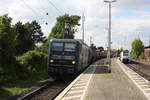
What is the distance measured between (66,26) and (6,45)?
5785 centimetres

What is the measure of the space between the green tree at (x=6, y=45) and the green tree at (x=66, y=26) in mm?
51539

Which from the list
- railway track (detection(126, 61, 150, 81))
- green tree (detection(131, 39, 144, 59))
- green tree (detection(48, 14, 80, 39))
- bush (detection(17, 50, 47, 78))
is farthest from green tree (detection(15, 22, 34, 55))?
green tree (detection(131, 39, 144, 59))

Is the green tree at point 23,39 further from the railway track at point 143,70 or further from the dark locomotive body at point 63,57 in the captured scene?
the dark locomotive body at point 63,57

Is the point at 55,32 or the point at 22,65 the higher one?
the point at 55,32

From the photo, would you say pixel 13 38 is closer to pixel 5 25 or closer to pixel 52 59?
pixel 5 25

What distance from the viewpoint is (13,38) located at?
A: 32031mm

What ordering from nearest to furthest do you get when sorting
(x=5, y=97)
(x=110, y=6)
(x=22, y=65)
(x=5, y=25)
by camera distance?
(x=5, y=97) → (x=5, y=25) → (x=22, y=65) → (x=110, y=6)

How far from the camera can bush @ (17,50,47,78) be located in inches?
1367

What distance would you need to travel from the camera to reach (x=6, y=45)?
31.0 metres

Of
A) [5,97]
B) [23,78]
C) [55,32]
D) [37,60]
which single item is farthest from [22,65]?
[55,32]

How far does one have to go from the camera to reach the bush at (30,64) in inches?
1367

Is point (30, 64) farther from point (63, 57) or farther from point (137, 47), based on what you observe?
point (137, 47)

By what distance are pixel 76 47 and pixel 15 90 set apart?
9.82 metres

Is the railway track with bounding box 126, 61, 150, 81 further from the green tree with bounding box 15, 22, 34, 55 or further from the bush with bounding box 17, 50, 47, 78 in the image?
the green tree with bounding box 15, 22, 34, 55
